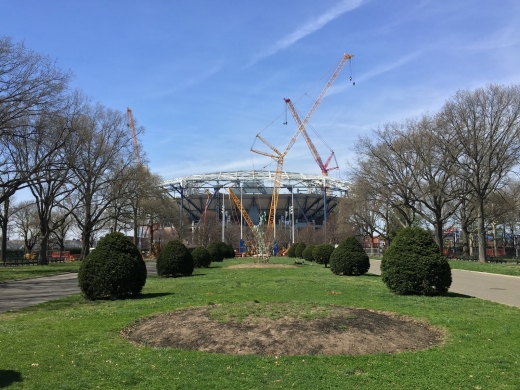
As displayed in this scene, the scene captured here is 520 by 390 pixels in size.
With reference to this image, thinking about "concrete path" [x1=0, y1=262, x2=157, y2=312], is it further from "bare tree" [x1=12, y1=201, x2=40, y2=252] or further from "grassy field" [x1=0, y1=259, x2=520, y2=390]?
"bare tree" [x1=12, y1=201, x2=40, y2=252]

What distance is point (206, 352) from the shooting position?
654 centimetres

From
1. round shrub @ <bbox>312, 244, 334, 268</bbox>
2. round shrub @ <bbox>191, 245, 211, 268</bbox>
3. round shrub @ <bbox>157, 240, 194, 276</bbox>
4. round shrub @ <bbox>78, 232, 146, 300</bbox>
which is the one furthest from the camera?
round shrub @ <bbox>312, 244, 334, 268</bbox>

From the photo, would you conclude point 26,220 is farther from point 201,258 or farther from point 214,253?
point 201,258

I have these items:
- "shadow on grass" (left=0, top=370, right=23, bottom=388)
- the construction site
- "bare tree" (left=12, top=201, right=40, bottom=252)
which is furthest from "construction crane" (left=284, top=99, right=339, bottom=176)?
"shadow on grass" (left=0, top=370, right=23, bottom=388)

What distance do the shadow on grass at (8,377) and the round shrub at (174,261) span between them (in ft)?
52.6

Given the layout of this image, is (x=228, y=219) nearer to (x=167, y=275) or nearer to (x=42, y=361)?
(x=167, y=275)

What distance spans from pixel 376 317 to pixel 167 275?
607 inches

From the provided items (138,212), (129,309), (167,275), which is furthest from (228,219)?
(129,309)

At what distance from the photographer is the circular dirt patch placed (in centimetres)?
666

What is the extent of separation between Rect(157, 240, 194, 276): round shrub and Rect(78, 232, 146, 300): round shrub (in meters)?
8.23

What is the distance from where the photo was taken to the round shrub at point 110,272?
1276 centimetres

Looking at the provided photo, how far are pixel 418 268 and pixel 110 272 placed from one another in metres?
8.54

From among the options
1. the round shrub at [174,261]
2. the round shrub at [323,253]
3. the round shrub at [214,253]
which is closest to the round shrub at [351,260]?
the round shrub at [174,261]

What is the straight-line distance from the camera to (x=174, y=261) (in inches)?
851
